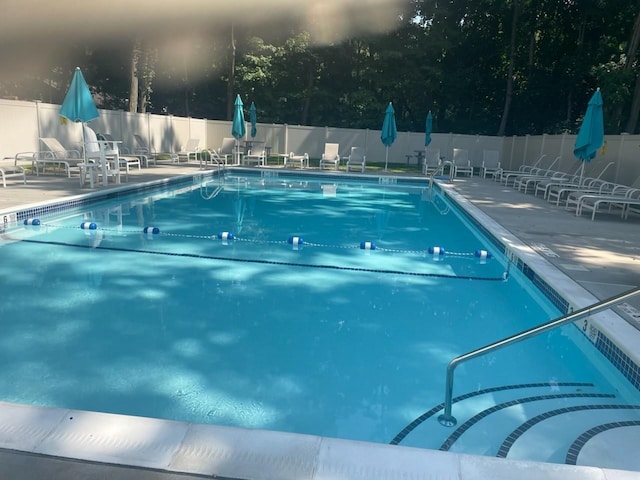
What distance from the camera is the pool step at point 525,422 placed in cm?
272

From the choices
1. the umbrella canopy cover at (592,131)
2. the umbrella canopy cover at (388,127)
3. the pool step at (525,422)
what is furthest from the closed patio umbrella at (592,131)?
the pool step at (525,422)

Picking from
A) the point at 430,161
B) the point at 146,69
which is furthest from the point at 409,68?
the point at 146,69

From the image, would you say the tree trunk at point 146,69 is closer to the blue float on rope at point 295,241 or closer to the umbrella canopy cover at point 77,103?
the umbrella canopy cover at point 77,103

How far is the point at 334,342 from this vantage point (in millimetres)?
4145

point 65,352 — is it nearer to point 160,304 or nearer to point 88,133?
point 160,304

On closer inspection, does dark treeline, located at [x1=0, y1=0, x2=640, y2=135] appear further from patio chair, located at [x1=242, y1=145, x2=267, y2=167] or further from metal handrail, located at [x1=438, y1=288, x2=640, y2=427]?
metal handrail, located at [x1=438, y1=288, x2=640, y2=427]

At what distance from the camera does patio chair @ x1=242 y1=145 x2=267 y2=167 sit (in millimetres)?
18312

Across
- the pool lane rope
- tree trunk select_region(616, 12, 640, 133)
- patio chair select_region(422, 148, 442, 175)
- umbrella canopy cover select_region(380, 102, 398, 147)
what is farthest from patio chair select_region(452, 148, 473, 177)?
the pool lane rope

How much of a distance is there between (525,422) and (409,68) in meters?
24.8

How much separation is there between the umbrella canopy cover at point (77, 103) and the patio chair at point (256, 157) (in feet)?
28.9

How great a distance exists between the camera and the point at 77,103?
31.2 feet

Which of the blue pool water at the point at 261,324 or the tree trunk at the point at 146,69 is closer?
the blue pool water at the point at 261,324

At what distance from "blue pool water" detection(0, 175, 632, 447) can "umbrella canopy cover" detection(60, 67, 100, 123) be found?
2.47m

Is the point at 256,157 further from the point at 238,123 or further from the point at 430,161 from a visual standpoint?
the point at 430,161
